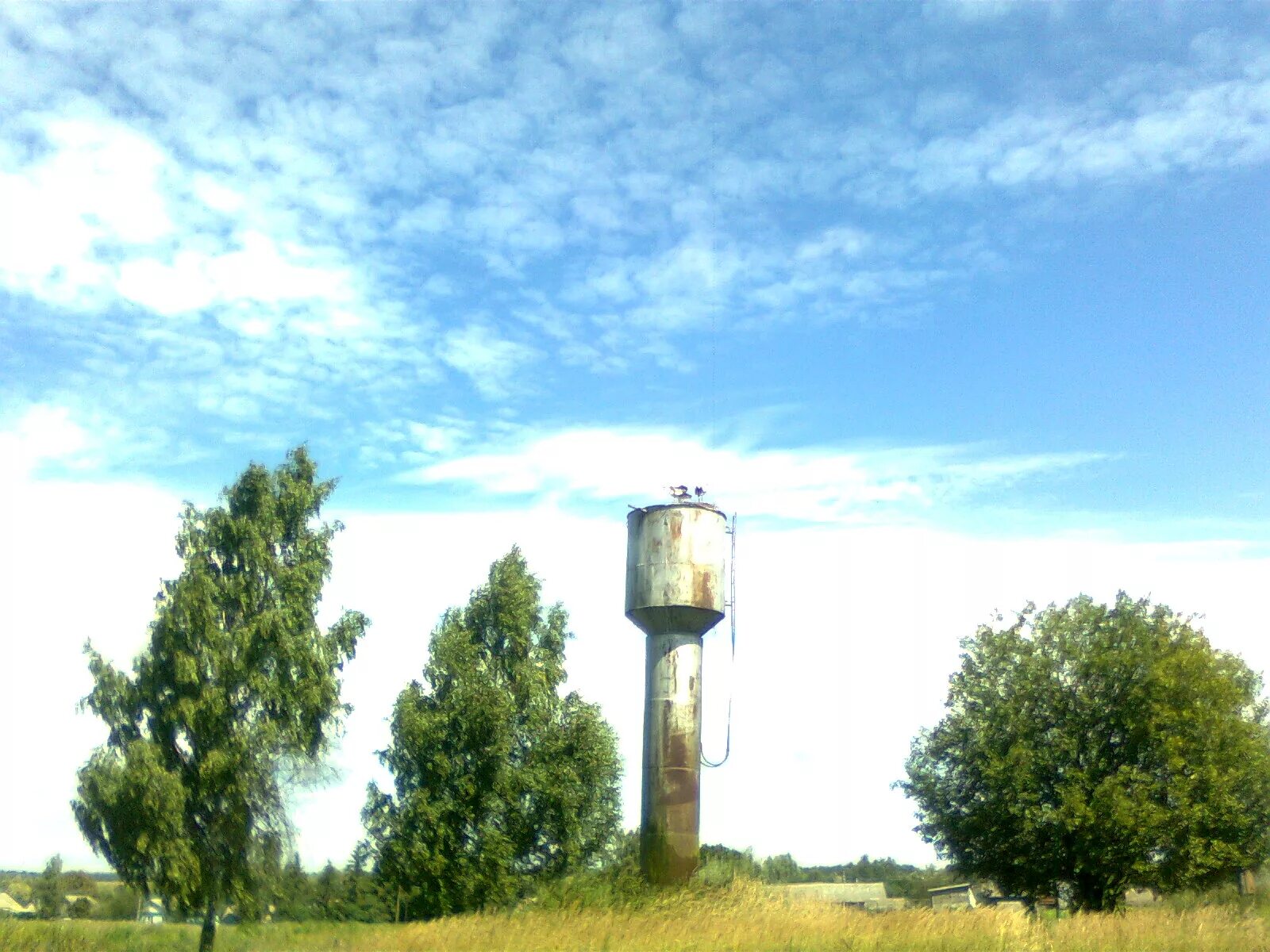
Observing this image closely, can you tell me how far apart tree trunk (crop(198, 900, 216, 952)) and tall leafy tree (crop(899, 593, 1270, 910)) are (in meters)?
23.1

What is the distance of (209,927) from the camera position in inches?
903

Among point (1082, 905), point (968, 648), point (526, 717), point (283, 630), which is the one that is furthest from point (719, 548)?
point (1082, 905)

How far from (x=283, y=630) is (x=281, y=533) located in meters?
2.93

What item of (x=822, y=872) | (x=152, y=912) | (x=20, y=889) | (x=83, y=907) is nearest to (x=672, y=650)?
(x=152, y=912)

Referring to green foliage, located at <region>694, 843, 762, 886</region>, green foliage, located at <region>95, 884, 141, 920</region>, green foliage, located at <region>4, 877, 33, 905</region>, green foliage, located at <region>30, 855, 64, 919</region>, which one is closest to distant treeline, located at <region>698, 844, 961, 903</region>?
green foliage, located at <region>694, 843, 762, 886</region>

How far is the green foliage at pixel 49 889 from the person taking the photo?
42.3 meters

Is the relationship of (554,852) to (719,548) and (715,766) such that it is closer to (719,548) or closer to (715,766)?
(715,766)

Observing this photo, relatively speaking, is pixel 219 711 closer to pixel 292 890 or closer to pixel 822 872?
pixel 292 890

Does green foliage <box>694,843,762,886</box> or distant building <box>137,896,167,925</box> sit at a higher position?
green foliage <box>694,843,762,886</box>

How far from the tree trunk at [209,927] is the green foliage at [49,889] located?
19007 millimetres

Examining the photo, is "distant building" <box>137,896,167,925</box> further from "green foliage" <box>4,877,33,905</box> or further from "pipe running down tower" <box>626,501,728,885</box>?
"green foliage" <box>4,877,33,905</box>

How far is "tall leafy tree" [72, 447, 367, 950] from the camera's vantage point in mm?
23094

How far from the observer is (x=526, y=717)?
95.4 ft

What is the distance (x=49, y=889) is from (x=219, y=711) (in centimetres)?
3845
